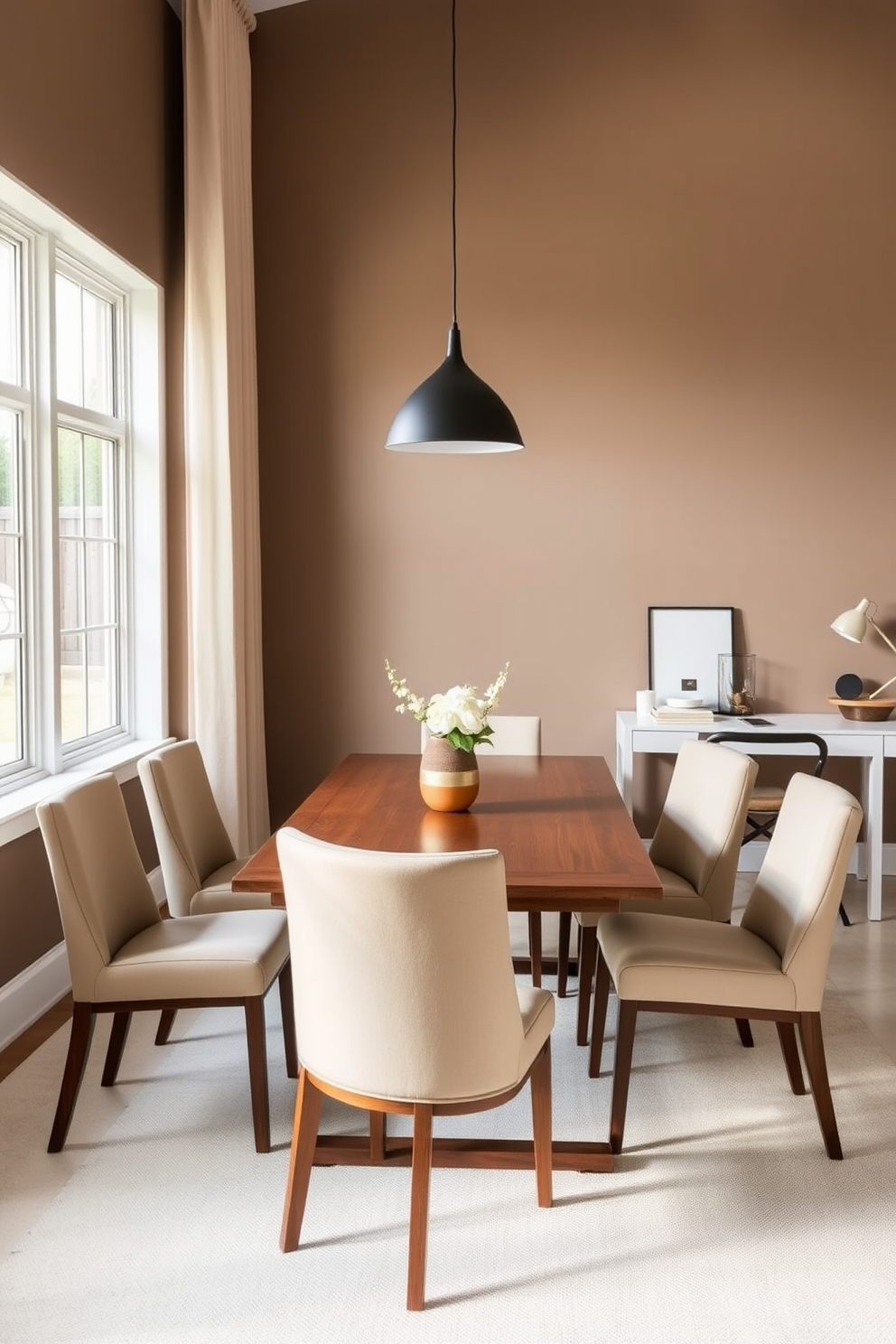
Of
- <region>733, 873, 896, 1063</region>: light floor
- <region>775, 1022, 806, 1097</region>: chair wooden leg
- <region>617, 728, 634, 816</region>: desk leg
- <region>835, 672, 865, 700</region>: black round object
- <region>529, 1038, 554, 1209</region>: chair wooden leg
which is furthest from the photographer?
<region>835, 672, 865, 700</region>: black round object

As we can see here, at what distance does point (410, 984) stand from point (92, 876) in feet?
3.26

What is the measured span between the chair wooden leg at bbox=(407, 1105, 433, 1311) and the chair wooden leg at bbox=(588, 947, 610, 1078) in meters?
0.94

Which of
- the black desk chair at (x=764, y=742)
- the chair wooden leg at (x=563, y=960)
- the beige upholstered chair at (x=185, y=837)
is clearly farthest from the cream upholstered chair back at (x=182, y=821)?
the black desk chair at (x=764, y=742)

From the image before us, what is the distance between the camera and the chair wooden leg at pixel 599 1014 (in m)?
3.01

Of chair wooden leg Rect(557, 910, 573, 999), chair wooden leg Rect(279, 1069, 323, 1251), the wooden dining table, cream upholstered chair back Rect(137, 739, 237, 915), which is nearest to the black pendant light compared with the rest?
the wooden dining table

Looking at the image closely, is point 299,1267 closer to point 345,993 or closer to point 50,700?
point 345,993

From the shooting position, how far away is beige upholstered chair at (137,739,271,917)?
3.19m

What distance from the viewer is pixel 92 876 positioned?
272 cm

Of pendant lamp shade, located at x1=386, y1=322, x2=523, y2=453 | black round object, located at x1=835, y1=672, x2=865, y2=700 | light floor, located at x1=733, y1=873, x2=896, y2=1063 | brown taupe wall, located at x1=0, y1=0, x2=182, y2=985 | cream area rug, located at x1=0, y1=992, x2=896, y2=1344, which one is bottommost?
cream area rug, located at x1=0, y1=992, x2=896, y2=1344

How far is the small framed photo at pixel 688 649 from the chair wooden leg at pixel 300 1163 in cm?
327

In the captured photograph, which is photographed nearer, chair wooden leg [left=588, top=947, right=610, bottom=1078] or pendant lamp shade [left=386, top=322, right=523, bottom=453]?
chair wooden leg [left=588, top=947, right=610, bottom=1078]

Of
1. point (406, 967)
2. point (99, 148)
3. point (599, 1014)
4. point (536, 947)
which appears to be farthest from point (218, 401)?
point (406, 967)

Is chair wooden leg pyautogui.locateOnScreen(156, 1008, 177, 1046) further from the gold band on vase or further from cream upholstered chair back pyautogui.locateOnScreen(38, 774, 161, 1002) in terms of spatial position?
the gold band on vase

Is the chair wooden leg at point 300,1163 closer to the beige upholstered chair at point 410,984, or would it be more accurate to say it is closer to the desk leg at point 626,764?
the beige upholstered chair at point 410,984
